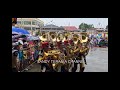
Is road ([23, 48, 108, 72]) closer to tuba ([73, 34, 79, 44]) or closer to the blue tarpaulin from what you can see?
tuba ([73, 34, 79, 44])

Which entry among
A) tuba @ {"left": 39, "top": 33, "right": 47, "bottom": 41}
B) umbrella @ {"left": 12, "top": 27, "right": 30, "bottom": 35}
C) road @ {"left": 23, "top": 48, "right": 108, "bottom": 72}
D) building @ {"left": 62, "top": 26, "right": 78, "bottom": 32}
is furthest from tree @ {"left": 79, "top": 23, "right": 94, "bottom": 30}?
umbrella @ {"left": 12, "top": 27, "right": 30, "bottom": 35}

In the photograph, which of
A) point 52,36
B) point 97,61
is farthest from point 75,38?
point 97,61

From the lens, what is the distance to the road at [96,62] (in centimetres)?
823

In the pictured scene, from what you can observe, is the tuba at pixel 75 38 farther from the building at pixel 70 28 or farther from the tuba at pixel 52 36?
the tuba at pixel 52 36

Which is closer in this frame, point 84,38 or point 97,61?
point 97,61

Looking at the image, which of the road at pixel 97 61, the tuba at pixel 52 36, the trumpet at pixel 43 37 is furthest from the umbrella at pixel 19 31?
the road at pixel 97 61

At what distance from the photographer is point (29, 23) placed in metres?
8.18

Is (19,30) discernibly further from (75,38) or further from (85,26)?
(85,26)

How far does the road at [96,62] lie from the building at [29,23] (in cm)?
73

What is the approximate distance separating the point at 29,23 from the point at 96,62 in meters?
1.50
